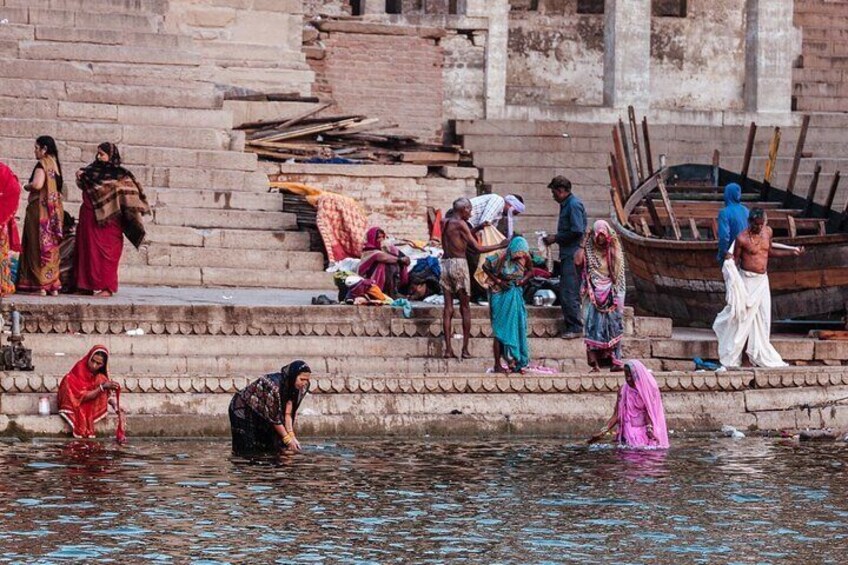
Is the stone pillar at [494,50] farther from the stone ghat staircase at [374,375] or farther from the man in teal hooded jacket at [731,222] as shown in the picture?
the stone ghat staircase at [374,375]

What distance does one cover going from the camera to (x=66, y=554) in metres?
11.1

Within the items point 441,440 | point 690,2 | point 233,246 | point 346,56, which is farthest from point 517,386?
point 690,2

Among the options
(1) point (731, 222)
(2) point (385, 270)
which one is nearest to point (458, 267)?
(2) point (385, 270)

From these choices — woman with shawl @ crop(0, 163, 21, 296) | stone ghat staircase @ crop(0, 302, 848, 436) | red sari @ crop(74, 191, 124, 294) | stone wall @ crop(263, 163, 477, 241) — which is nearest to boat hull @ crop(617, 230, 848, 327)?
stone ghat staircase @ crop(0, 302, 848, 436)

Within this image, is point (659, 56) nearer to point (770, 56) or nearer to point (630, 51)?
point (770, 56)

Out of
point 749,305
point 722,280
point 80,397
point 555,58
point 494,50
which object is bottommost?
point 80,397

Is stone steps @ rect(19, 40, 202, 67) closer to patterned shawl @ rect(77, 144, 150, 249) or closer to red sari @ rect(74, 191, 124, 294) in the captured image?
patterned shawl @ rect(77, 144, 150, 249)

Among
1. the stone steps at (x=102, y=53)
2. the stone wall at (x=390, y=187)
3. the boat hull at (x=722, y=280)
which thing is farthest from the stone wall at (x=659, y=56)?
the boat hull at (x=722, y=280)

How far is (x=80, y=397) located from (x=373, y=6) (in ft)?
53.8

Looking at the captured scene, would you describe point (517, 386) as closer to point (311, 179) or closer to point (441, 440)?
point (441, 440)

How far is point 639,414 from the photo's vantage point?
15.5m

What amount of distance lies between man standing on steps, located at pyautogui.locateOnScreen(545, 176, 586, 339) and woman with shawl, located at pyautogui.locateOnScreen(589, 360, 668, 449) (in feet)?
6.87

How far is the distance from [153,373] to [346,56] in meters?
12.8

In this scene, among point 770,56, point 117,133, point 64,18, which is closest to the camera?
point 117,133
